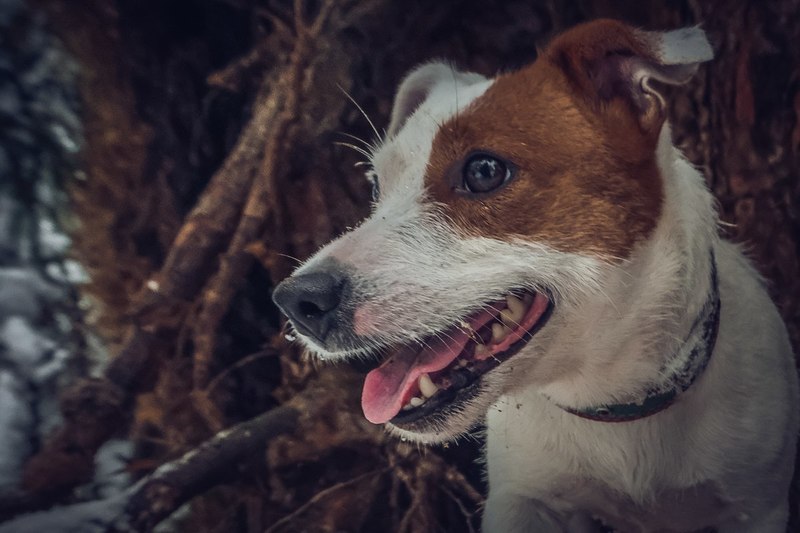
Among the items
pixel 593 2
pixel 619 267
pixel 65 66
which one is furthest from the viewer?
pixel 593 2

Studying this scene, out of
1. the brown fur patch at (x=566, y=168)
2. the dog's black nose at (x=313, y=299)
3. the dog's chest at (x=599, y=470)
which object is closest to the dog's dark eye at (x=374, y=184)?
the brown fur patch at (x=566, y=168)

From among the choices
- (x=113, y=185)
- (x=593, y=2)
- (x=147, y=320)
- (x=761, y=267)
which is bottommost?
(x=761, y=267)

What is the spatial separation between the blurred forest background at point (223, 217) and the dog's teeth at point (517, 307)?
0.27 meters

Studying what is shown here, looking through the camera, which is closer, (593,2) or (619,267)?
(619,267)

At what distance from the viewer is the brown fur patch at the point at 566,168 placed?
96 cm

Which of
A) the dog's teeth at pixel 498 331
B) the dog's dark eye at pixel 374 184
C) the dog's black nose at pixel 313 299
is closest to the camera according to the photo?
the dog's black nose at pixel 313 299

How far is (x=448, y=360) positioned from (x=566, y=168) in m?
0.28

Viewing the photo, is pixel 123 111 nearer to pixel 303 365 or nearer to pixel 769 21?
pixel 303 365

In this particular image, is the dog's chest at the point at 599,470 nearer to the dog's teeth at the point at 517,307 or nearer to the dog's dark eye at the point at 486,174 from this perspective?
the dog's teeth at the point at 517,307

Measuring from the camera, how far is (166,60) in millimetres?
1165

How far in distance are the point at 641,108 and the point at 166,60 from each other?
69cm

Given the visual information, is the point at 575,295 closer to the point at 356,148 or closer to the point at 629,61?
the point at 629,61

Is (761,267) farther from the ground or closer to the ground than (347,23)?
closer to the ground

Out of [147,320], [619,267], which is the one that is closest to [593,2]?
[619,267]
